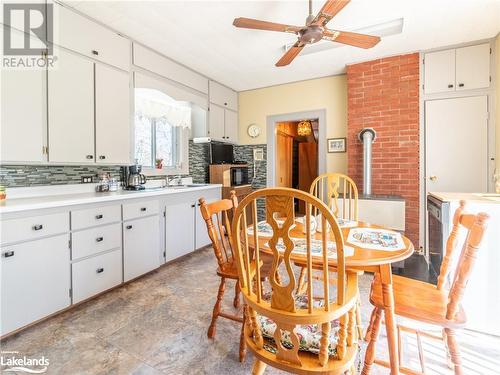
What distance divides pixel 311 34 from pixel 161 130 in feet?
8.66

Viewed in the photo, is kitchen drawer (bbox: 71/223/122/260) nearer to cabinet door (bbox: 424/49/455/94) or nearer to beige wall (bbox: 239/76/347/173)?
beige wall (bbox: 239/76/347/173)

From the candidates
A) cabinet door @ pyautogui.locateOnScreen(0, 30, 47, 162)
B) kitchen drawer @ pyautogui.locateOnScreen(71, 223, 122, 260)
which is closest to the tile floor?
kitchen drawer @ pyautogui.locateOnScreen(71, 223, 122, 260)

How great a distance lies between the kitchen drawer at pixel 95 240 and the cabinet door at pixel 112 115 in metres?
0.75

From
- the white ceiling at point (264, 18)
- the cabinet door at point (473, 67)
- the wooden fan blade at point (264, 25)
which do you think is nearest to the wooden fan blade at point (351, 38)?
the wooden fan blade at point (264, 25)

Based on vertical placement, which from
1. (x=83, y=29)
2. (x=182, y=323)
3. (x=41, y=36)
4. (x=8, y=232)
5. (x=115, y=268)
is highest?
(x=83, y=29)

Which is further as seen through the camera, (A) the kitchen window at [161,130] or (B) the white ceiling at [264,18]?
(A) the kitchen window at [161,130]

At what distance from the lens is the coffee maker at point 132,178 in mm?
2951

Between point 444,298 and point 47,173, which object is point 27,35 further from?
point 444,298

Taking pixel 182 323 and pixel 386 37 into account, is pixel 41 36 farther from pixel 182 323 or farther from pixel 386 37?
pixel 386 37

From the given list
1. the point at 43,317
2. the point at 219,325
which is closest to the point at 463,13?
the point at 219,325

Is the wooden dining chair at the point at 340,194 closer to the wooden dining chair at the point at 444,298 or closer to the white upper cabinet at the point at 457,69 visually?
the wooden dining chair at the point at 444,298

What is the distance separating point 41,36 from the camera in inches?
81.6

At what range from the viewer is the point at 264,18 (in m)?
2.47

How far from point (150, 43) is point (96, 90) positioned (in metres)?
0.91
